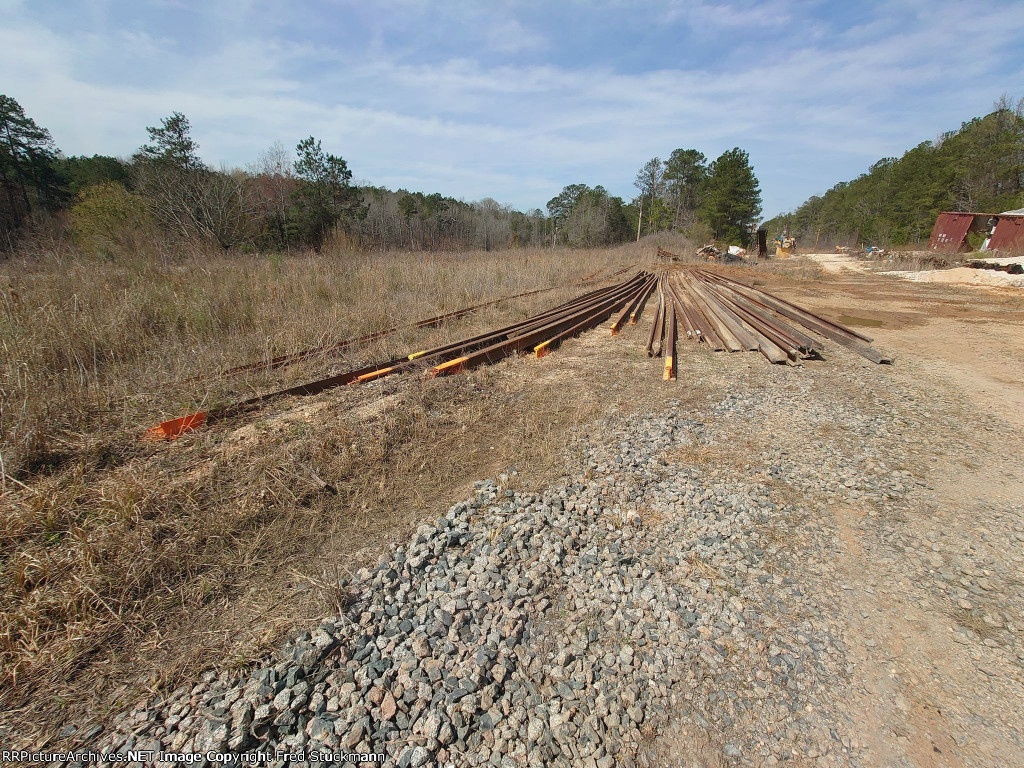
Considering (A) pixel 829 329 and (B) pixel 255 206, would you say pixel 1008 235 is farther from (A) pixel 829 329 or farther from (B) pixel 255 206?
(B) pixel 255 206

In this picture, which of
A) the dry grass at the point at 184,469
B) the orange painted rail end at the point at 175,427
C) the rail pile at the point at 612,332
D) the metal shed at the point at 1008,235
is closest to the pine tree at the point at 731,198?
the metal shed at the point at 1008,235

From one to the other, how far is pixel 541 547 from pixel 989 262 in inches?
1329

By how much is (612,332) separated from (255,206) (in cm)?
2179

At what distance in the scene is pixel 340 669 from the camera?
2.07 meters

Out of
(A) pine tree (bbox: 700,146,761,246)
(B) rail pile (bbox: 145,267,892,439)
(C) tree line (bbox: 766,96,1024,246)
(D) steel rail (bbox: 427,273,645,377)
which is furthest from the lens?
(A) pine tree (bbox: 700,146,761,246)

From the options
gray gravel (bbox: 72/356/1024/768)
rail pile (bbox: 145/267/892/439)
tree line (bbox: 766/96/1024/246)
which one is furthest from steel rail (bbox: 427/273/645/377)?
tree line (bbox: 766/96/1024/246)

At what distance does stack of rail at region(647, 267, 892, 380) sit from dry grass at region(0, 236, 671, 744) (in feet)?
7.56

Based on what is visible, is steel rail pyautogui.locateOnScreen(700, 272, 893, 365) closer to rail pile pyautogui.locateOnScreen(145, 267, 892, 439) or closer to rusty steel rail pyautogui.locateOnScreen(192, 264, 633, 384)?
rail pile pyautogui.locateOnScreen(145, 267, 892, 439)

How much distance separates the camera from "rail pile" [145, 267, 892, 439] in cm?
552

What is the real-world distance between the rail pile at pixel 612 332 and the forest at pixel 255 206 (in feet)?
22.1

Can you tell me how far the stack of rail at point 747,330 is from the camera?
304 inches

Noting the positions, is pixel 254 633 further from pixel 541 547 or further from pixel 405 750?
pixel 541 547

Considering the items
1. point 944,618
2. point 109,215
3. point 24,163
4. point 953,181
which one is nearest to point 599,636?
point 944,618

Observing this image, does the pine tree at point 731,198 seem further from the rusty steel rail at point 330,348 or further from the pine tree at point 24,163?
the pine tree at point 24,163
